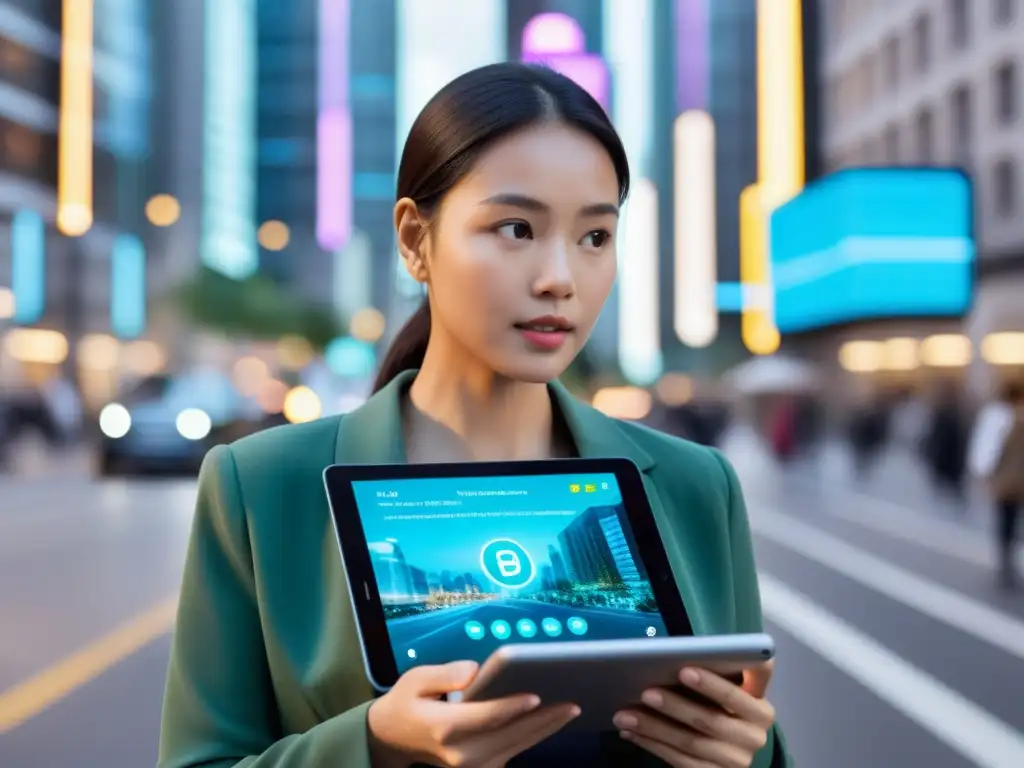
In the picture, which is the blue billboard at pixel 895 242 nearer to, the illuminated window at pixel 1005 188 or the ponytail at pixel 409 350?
the illuminated window at pixel 1005 188

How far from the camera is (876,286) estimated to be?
44.2 metres

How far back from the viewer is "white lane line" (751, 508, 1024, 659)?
29.6ft

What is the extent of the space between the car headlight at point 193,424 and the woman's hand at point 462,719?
814 inches

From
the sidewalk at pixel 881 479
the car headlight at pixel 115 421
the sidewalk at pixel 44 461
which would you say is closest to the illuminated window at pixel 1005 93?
the sidewalk at pixel 881 479

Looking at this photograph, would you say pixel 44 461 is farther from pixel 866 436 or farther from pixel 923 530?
pixel 923 530

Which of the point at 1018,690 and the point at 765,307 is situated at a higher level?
the point at 765,307

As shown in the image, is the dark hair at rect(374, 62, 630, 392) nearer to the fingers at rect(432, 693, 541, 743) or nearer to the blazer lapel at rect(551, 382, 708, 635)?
the blazer lapel at rect(551, 382, 708, 635)

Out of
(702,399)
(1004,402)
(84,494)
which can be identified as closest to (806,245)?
(702,399)

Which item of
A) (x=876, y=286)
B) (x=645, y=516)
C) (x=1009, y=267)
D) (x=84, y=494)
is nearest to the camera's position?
(x=645, y=516)

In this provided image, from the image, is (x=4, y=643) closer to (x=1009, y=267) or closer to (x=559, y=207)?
(x=559, y=207)

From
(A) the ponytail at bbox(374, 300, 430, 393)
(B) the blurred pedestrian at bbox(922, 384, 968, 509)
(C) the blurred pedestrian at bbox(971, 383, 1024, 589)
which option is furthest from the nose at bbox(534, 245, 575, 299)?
(B) the blurred pedestrian at bbox(922, 384, 968, 509)

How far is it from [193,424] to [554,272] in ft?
67.8

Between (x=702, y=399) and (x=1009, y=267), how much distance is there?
11.0m

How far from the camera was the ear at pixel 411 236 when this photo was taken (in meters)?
1.94
